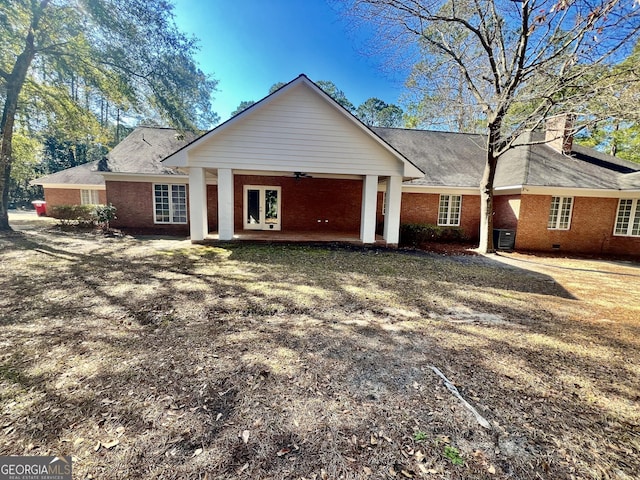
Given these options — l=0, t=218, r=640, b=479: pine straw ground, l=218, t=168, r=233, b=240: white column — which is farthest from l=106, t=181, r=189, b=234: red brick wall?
l=0, t=218, r=640, b=479: pine straw ground

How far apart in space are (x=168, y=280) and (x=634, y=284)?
12404mm

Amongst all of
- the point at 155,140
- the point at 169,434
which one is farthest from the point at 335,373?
the point at 155,140

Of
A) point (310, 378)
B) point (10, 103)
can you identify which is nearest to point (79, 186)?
point (10, 103)

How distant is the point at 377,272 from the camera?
7.95m

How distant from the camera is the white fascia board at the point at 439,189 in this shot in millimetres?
13740

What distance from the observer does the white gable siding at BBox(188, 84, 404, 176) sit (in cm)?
986

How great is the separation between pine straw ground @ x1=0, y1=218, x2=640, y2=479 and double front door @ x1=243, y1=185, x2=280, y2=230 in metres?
7.91

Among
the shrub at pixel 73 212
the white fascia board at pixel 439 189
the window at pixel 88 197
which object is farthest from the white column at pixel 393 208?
the window at pixel 88 197

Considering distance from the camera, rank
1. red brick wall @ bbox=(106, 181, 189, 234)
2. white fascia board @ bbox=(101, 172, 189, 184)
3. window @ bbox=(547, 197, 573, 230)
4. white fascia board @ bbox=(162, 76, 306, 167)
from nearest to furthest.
Result: white fascia board @ bbox=(162, 76, 306, 167), window @ bbox=(547, 197, 573, 230), white fascia board @ bbox=(101, 172, 189, 184), red brick wall @ bbox=(106, 181, 189, 234)

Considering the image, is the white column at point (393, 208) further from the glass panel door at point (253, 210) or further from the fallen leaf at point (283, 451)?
the fallen leaf at point (283, 451)

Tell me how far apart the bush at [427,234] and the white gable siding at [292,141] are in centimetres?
441

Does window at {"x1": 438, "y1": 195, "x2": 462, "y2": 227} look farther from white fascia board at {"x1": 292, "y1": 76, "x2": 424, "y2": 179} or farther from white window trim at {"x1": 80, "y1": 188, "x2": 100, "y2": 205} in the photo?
white window trim at {"x1": 80, "y1": 188, "x2": 100, "y2": 205}

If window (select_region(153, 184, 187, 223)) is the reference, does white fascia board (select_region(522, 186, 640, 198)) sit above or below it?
above

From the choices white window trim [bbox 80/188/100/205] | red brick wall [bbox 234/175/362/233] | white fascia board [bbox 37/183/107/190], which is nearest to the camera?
red brick wall [bbox 234/175/362/233]
